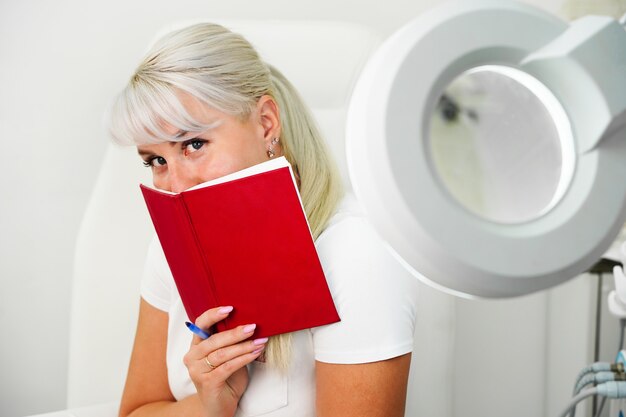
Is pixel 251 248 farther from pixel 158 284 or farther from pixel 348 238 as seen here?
pixel 158 284

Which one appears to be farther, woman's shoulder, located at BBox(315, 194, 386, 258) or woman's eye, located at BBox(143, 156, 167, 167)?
woman's eye, located at BBox(143, 156, 167, 167)

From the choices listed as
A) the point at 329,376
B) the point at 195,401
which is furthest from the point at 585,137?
the point at 195,401

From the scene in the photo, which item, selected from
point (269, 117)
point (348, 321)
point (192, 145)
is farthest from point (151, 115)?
point (348, 321)

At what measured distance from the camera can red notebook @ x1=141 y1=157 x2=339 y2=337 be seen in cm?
87

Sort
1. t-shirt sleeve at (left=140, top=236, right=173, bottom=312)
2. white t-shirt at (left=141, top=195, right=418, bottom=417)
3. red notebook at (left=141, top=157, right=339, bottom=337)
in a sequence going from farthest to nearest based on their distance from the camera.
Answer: t-shirt sleeve at (left=140, top=236, right=173, bottom=312)
white t-shirt at (left=141, top=195, right=418, bottom=417)
red notebook at (left=141, top=157, right=339, bottom=337)

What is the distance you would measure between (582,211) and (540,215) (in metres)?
0.02

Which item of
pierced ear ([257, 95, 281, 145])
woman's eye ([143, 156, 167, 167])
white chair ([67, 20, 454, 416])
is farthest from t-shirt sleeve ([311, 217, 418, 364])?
white chair ([67, 20, 454, 416])

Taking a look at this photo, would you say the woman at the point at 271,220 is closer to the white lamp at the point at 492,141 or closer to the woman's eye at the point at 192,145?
the woman's eye at the point at 192,145

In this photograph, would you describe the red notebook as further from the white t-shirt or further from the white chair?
the white chair

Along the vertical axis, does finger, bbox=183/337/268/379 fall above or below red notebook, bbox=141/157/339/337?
below

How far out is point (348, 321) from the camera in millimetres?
974

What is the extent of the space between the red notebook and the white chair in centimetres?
49

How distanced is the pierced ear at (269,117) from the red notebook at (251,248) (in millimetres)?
215

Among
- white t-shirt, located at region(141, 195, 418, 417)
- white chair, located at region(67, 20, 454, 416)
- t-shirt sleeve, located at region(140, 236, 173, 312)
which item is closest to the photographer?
white t-shirt, located at region(141, 195, 418, 417)
